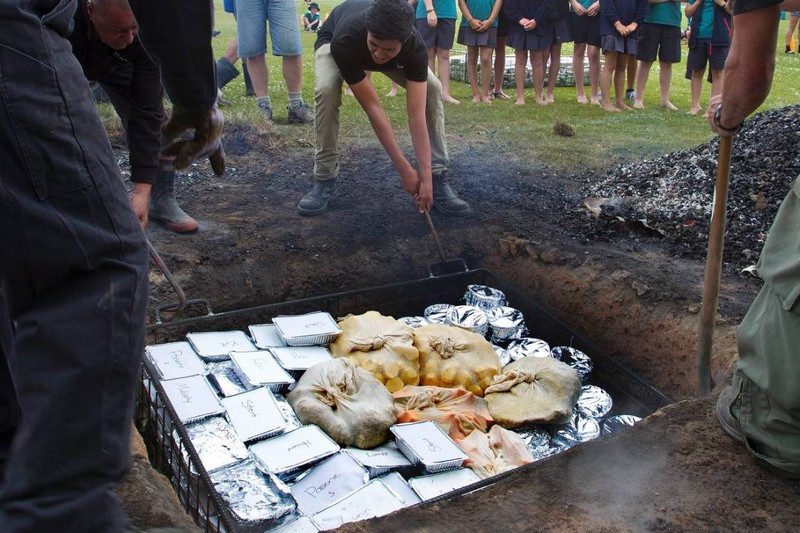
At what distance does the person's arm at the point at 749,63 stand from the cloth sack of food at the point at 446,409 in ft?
5.38

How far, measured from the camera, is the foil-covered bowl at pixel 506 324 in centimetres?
413

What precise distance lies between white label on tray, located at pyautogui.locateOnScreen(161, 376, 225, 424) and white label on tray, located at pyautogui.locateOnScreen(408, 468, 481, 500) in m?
0.94

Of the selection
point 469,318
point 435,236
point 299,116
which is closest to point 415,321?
A: point 469,318

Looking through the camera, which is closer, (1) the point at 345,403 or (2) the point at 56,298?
(2) the point at 56,298

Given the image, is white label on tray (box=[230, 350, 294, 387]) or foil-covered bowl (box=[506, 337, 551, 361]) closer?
white label on tray (box=[230, 350, 294, 387])

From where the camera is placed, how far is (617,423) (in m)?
3.44

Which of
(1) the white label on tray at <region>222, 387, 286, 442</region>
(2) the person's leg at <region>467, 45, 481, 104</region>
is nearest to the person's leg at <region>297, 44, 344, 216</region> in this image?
(1) the white label on tray at <region>222, 387, 286, 442</region>

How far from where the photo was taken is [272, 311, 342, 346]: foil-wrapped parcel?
3777 millimetres

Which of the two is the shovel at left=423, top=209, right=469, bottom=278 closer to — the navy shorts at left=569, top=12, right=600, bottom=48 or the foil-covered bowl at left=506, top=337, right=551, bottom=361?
the foil-covered bowl at left=506, top=337, right=551, bottom=361

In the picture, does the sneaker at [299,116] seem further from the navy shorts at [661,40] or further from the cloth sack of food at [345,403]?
the navy shorts at [661,40]

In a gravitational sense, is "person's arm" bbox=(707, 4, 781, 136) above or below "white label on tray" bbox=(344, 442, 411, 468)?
above

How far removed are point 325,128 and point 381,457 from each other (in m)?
2.70

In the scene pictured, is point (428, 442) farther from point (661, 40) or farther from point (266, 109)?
point (661, 40)

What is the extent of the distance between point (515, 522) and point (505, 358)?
6.27ft
